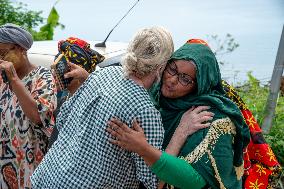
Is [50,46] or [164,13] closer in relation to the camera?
[50,46]

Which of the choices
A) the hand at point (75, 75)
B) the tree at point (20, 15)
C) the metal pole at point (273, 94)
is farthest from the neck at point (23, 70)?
the tree at point (20, 15)

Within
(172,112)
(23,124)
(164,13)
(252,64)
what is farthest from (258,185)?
(164,13)

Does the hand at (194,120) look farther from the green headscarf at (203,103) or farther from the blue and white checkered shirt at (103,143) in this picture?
Result: the blue and white checkered shirt at (103,143)

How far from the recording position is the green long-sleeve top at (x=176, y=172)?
1.94m

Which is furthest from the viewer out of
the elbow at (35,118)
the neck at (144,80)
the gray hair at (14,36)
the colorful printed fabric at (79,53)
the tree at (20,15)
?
the tree at (20,15)

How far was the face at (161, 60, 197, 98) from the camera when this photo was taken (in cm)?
211

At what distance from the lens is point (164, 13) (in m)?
11.4

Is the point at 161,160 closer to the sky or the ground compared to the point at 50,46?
closer to the sky

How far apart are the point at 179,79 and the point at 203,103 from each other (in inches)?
6.1

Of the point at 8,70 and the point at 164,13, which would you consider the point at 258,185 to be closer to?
the point at 8,70

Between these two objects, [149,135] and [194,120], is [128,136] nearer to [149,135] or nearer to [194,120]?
[149,135]

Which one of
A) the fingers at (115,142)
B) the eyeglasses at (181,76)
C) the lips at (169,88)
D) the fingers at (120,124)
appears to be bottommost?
the fingers at (115,142)

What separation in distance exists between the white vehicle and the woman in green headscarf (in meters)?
1.67

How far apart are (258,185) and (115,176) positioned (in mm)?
853
